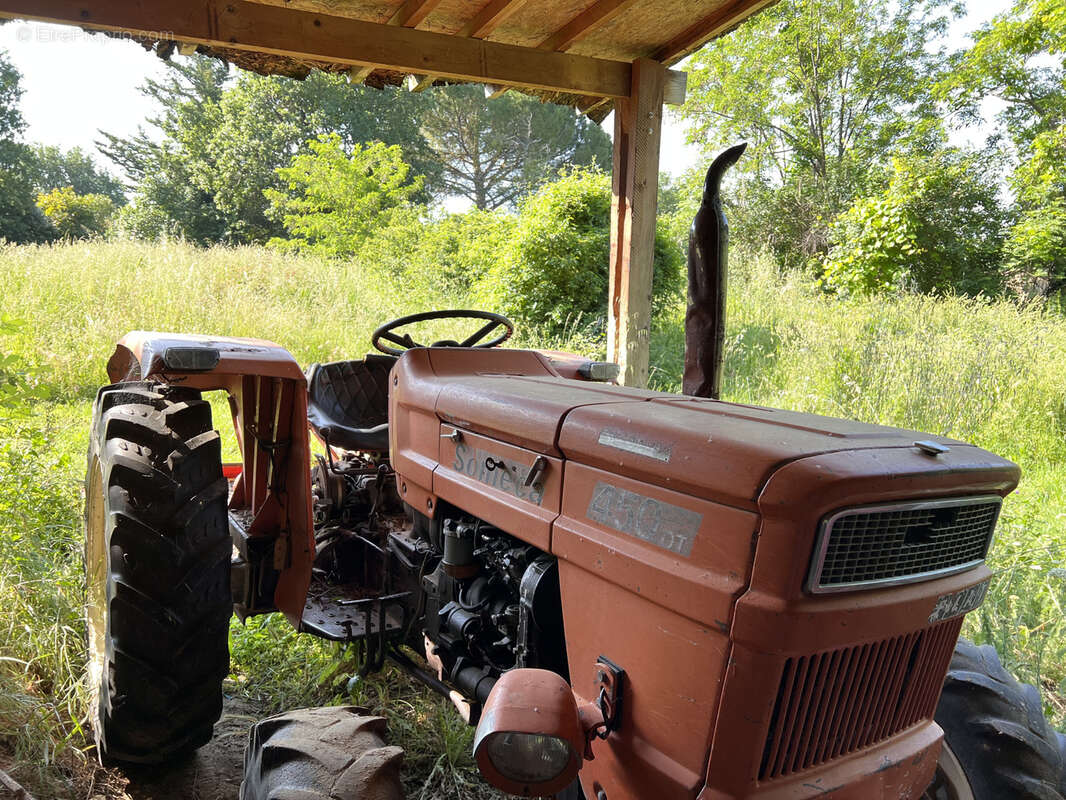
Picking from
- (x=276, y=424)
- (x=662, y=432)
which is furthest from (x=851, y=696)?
(x=276, y=424)

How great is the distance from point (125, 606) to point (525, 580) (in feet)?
3.42

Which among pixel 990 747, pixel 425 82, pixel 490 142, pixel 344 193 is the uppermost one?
pixel 490 142

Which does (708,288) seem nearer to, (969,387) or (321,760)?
(321,760)

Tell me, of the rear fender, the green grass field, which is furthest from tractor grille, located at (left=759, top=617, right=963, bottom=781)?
the rear fender

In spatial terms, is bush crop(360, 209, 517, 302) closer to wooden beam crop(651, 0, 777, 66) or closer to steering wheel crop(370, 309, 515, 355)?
wooden beam crop(651, 0, 777, 66)

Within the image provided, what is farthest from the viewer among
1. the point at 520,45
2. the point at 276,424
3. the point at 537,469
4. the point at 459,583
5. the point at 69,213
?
the point at 69,213

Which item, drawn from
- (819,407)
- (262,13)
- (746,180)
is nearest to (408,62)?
(262,13)

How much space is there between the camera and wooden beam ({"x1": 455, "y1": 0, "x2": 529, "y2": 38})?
125 inches

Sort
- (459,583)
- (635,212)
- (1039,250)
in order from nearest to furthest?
(459,583), (635,212), (1039,250)

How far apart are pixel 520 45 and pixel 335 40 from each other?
0.93 metres

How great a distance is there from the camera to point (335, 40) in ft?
10.6

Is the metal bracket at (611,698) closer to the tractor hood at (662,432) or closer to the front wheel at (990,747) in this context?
the tractor hood at (662,432)

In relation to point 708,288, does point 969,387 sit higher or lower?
lower

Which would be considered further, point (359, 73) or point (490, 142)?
point (490, 142)
